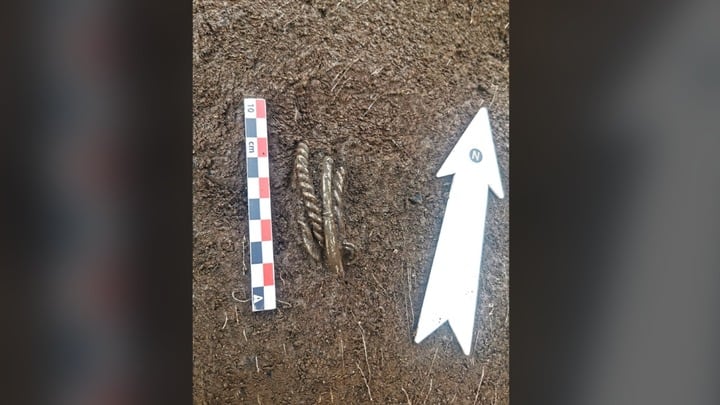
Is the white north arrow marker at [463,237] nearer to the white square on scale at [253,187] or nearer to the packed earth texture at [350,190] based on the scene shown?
the packed earth texture at [350,190]

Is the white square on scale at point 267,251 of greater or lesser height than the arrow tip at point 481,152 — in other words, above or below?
below

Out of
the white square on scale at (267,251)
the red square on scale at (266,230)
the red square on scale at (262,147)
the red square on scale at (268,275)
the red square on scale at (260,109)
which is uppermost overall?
the red square on scale at (260,109)

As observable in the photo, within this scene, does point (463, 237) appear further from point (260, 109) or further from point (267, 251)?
point (260, 109)

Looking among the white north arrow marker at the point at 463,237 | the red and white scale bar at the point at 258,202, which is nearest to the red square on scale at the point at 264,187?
the red and white scale bar at the point at 258,202

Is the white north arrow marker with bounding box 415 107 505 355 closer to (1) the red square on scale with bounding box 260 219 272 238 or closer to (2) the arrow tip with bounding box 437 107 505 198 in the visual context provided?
(2) the arrow tip with bounding box 437 107 505 198

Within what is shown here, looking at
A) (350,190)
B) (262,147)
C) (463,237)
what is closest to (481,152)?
(463,237)

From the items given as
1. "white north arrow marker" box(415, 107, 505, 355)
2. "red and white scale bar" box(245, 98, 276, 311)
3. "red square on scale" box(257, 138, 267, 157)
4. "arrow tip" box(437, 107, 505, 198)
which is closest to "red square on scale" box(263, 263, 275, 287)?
"red and white scale bar" box(245, 98, 276, 311)

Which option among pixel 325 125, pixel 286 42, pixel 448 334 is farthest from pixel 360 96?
pixel 448 334

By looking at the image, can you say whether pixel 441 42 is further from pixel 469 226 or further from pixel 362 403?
pixel 362 403
